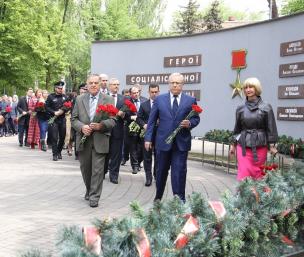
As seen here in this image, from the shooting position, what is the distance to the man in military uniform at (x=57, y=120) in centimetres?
1423

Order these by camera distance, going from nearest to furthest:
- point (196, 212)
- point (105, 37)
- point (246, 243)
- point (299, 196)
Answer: point (196, 212) < point (246, 243) < point (299, 196) < point (105, 37)

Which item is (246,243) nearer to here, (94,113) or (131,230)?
(131,230)

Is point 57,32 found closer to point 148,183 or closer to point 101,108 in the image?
point 148,183

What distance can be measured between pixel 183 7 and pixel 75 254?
186 feet

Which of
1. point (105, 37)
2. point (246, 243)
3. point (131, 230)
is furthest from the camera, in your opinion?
point (105, 37)

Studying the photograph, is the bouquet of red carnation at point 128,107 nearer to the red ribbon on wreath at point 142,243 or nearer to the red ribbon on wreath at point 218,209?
the red ribbon on wreath at point 218,209

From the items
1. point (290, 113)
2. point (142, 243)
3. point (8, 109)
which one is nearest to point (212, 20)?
point (8, 109)

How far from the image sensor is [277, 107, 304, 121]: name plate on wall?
41.2 ft

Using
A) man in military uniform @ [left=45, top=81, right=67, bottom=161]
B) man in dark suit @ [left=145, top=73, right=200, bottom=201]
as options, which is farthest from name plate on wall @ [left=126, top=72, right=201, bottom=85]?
man in dark suit @ [left=145, top=73, right=200, bottom=201]

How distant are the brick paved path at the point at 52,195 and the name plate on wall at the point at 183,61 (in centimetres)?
396

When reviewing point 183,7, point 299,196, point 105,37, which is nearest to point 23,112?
point 299,196

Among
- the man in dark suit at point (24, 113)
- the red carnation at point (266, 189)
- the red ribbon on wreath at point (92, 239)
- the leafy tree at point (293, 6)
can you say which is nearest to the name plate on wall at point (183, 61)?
the man in dark suit at point (24, 113)

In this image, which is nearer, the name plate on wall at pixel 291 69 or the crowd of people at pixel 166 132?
the crowd of people at pixel 166 132

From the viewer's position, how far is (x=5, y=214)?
7102 mm
